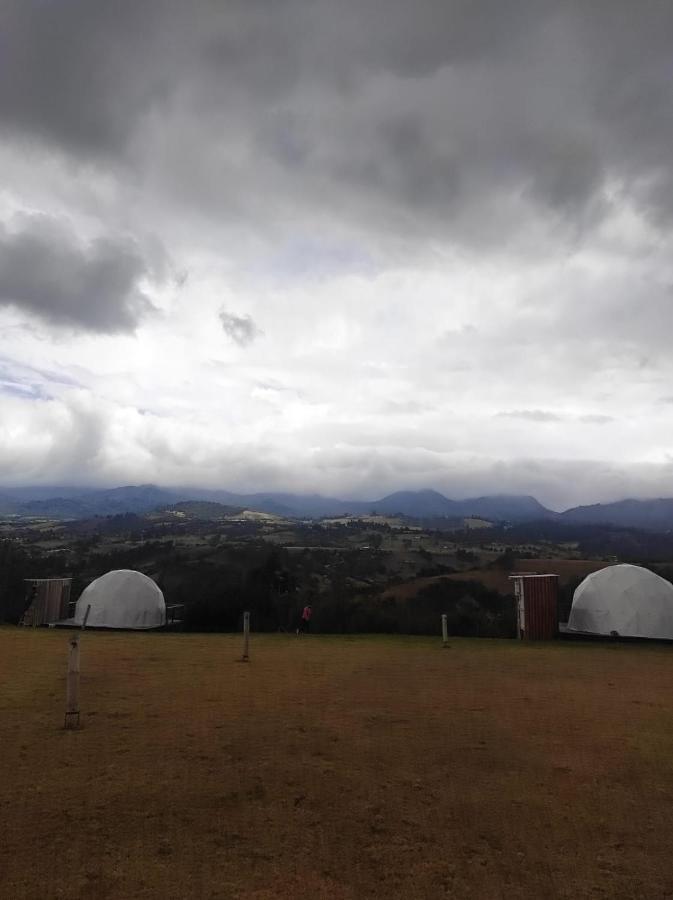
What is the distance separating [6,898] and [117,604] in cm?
3064

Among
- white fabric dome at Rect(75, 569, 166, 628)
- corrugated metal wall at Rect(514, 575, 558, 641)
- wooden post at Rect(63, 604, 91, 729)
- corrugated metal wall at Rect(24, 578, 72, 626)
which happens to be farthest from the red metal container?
corrugated metal wall at Rect(24, 578, 72, 626)

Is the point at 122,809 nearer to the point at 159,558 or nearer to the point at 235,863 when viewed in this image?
the point at 235,863

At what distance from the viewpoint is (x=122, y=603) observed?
33.4 m

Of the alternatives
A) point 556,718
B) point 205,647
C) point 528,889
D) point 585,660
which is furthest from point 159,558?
point 528,889

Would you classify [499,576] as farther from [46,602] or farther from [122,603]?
[46,602]

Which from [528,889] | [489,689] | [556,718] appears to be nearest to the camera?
[528,889]

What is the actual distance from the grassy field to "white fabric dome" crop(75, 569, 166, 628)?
803 inches

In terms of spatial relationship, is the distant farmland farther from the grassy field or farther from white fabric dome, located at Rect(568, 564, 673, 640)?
the grassy field

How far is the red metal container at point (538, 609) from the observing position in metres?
26.0

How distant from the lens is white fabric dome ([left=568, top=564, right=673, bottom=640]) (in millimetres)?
27516

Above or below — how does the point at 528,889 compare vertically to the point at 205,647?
above

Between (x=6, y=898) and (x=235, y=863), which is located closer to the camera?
(x=6, y=898)

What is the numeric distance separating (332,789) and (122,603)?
2919cm

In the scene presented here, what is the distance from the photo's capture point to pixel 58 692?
38.4 feet
